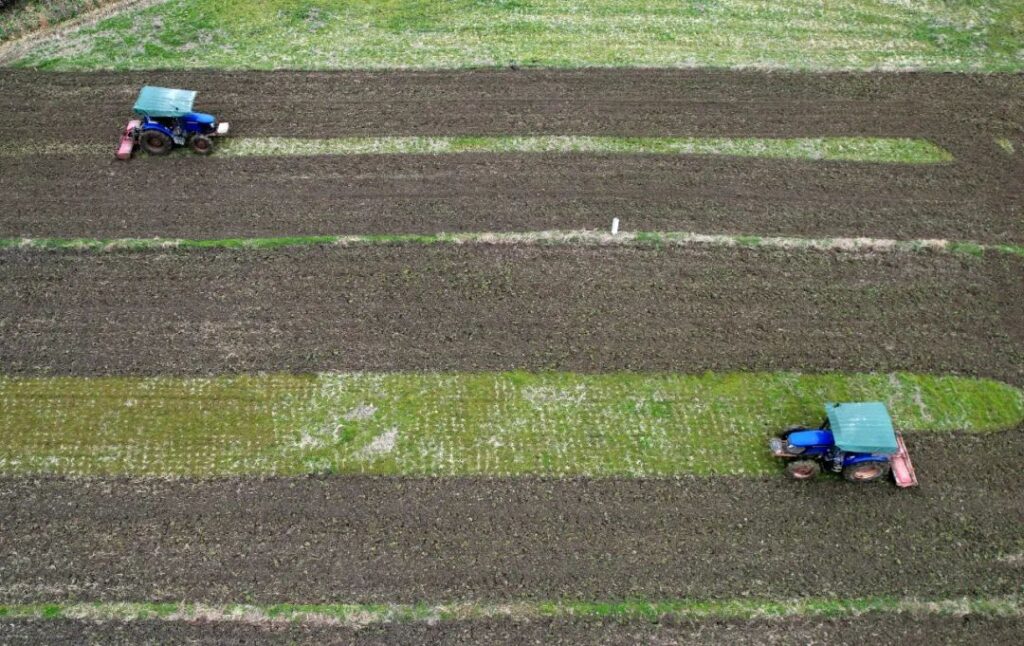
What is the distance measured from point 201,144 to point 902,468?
690 inches

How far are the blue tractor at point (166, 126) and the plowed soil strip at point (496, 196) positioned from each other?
0.38 metres

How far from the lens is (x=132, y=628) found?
1233 cm

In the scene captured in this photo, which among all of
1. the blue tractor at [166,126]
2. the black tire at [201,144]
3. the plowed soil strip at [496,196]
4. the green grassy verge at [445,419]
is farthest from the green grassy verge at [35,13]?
the green grassy verge at [445,419]

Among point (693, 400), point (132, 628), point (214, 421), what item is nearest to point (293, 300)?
point (214, 421)

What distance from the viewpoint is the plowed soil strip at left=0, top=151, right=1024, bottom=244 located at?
711 inches

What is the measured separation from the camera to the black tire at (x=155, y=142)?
62.2 feet

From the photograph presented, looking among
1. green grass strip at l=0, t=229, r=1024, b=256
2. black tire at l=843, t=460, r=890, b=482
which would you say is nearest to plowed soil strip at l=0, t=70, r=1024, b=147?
green grass strip at l=0, t=229, r=1024, b=256

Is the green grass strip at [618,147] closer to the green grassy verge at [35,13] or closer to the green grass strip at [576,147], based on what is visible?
the green grass strip at [576,147]

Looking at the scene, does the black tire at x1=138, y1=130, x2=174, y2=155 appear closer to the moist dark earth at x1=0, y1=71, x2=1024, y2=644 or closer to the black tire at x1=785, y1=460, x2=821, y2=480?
the moist dark earth at x1=0, y1=71, x2=1024, y2=644

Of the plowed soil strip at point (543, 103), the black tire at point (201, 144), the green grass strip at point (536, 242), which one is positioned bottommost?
the green grass strip at point (536, 242)

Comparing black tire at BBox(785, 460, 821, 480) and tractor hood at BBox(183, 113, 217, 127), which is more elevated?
tractor hood at BBox(183, 113, 217, 127)

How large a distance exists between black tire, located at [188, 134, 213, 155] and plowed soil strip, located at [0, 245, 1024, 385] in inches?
134

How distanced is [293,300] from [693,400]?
8756 millimetres

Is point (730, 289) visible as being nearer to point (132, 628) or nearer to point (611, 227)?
point (611, 227)
